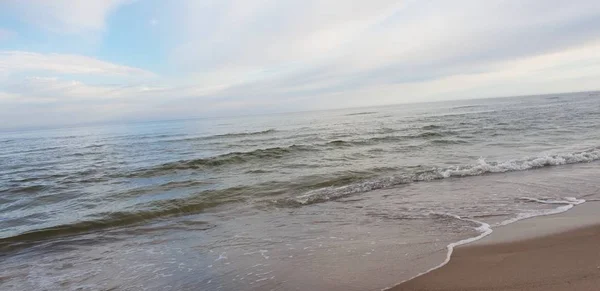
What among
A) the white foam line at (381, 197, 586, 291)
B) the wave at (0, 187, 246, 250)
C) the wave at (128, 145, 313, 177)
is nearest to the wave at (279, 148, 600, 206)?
the wave at (0, 187, 246, 250)

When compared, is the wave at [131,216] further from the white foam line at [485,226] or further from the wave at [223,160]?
the white foam line at [485,226]

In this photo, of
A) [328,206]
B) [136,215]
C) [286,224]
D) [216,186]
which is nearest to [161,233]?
[136,215]

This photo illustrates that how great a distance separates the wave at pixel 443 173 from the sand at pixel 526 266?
482 cm

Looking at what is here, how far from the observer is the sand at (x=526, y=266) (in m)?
3.56

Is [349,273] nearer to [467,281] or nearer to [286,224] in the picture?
[467,281]

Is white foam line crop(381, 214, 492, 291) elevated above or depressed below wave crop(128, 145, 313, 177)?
below

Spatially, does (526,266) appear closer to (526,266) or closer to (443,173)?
(526,266)

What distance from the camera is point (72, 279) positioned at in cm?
517

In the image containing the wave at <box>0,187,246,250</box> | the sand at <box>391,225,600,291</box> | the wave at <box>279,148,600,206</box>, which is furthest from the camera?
the wave at <box>279,148,600,206</box>

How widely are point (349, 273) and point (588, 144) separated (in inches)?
612

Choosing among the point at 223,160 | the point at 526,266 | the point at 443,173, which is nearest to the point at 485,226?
the point at 526,266

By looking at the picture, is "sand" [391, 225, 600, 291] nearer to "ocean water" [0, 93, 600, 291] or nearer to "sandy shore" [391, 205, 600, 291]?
"sandy shore" [391, 205, 600, 291]

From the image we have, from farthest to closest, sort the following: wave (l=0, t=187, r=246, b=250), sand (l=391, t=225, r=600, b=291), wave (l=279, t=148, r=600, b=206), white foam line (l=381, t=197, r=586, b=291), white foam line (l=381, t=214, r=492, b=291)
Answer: wave (l=279, t=148, r=600, b=206) → wave (l=0, t=187, r=246, b=250) → white foam line (l=381, t=197, r=586, b=291) → white foam line (l=381, t=214, r=492, b=291) → sand (l=391, t=225, r=600, b=291)

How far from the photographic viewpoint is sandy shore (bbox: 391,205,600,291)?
3.56m
